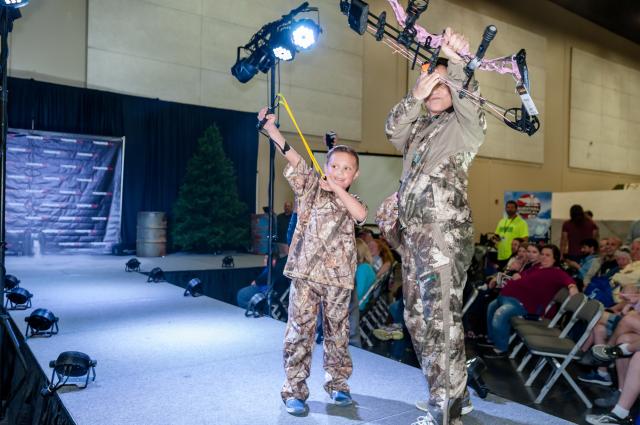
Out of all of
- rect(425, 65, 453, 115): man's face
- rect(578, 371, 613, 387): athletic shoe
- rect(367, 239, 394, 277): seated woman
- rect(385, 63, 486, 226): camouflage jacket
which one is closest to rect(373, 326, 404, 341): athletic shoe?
rect(367, 239, 394, 277): seated woman

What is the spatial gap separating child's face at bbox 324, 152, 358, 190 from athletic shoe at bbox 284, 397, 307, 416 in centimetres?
96

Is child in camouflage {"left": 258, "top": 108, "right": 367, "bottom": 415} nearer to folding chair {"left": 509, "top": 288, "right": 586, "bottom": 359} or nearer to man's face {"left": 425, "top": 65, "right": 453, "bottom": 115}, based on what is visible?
man's face {"left": 425, "top": 65, "right": 453, "bottom": 115}

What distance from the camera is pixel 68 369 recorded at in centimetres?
248

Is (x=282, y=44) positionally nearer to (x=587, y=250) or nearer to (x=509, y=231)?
(x=587, y=250)

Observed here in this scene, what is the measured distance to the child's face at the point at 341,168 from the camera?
2238 millimetres

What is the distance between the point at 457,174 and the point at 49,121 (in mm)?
8737

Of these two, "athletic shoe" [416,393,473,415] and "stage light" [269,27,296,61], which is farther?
"stage light" [269,27,296,61]

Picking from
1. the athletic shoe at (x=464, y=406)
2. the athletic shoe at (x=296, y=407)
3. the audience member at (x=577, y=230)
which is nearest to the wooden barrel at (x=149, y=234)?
the audience member at (x=577, y=230)

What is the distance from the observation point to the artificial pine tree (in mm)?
9883

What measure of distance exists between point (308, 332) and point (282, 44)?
301cm

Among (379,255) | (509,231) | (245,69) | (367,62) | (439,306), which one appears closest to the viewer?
(439,306)

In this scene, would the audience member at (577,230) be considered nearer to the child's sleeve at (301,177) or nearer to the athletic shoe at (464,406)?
the athletic shoe at (464,406)

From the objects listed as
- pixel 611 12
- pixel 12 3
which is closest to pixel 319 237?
pixel 12 3

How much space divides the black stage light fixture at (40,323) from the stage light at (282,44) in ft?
9.12
